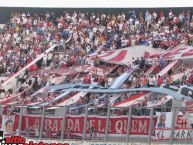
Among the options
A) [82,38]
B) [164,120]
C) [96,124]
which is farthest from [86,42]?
[164,120]

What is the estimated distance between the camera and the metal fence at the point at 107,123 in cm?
1697

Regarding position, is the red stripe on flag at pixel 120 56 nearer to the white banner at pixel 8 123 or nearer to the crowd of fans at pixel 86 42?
the crowd of fans at pixel 86 42

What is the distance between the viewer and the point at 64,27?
130ft

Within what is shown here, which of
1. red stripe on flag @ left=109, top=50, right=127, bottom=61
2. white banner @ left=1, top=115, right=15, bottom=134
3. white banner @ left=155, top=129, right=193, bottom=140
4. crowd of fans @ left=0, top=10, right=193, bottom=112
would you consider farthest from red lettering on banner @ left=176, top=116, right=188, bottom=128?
red stripe on flag @ left=109, top=50, right=127, bottom=61

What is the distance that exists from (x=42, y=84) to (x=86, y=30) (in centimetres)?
Result: 725

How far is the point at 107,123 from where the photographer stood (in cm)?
1783
